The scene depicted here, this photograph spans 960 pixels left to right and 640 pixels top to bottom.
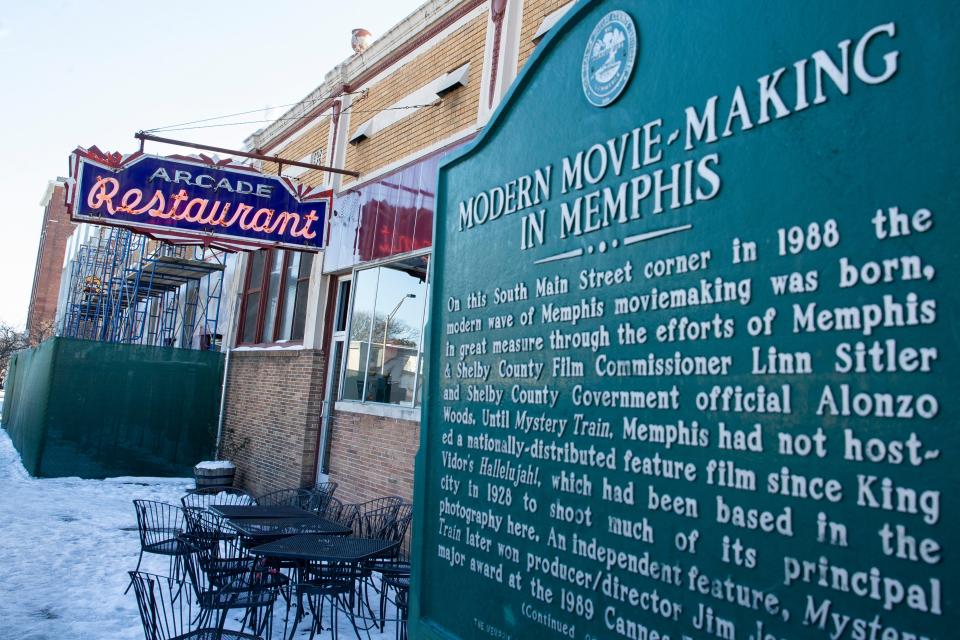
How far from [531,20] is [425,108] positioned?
2.06 metres

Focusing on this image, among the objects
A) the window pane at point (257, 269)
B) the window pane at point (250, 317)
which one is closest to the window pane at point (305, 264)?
the window pane at point (257, 269)

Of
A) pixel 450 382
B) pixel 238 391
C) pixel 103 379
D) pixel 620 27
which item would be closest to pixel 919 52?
pixel 620 27

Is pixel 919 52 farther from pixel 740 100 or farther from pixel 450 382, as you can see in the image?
pixel 450 382

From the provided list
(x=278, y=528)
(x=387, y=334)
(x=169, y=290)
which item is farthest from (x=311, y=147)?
(x=169, y=290)

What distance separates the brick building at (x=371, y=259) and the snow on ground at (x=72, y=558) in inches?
93.1

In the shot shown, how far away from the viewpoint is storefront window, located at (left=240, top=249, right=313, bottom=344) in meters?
12.2

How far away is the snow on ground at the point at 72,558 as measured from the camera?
5.77m

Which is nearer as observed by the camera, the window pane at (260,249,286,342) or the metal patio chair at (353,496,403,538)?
the metal patio chair at (353,496,403,538)

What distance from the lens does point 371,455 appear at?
8.83 meters

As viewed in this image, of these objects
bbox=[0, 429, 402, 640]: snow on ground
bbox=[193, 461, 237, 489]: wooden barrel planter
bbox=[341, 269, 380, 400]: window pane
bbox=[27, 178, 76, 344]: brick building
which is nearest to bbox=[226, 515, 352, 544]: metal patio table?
bbox=[0, 429, 402, 640]: snow on ground

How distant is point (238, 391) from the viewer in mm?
13930

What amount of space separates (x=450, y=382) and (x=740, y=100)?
1.54 m

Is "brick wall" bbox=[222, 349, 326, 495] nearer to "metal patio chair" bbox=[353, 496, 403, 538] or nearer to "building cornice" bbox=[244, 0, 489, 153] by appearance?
"metal patio chair" bbox=[353, 496, 403, 538]

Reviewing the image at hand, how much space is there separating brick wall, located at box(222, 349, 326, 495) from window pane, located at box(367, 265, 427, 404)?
78.2 inches
